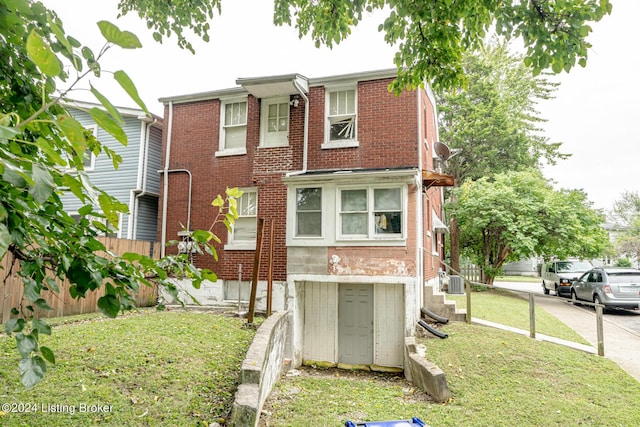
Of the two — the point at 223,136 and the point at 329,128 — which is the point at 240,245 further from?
the point at 329,128

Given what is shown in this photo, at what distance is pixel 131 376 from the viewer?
17.1ft

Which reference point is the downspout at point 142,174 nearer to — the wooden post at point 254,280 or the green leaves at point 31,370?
the wooden post at point 254,280

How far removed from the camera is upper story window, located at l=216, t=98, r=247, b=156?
475 inches

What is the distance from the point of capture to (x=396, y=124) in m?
10.6

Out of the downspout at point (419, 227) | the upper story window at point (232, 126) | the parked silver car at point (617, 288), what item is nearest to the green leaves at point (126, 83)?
the downspout at point (419, 227)

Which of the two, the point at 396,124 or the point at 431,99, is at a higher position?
the point at 431,99

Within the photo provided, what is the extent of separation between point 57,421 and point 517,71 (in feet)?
92.7

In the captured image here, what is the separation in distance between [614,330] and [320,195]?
9.03 metres

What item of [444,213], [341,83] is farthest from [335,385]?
[444,213]

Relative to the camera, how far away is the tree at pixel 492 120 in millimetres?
22688

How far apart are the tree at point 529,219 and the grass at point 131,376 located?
1398 cm

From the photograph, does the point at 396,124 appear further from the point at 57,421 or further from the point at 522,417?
the point at 57,421

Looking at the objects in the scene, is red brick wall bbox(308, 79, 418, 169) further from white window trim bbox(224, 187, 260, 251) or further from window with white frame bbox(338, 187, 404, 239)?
white window trim bbox(224, 187, 260, 251)

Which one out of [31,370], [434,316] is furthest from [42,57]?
[434,316]
